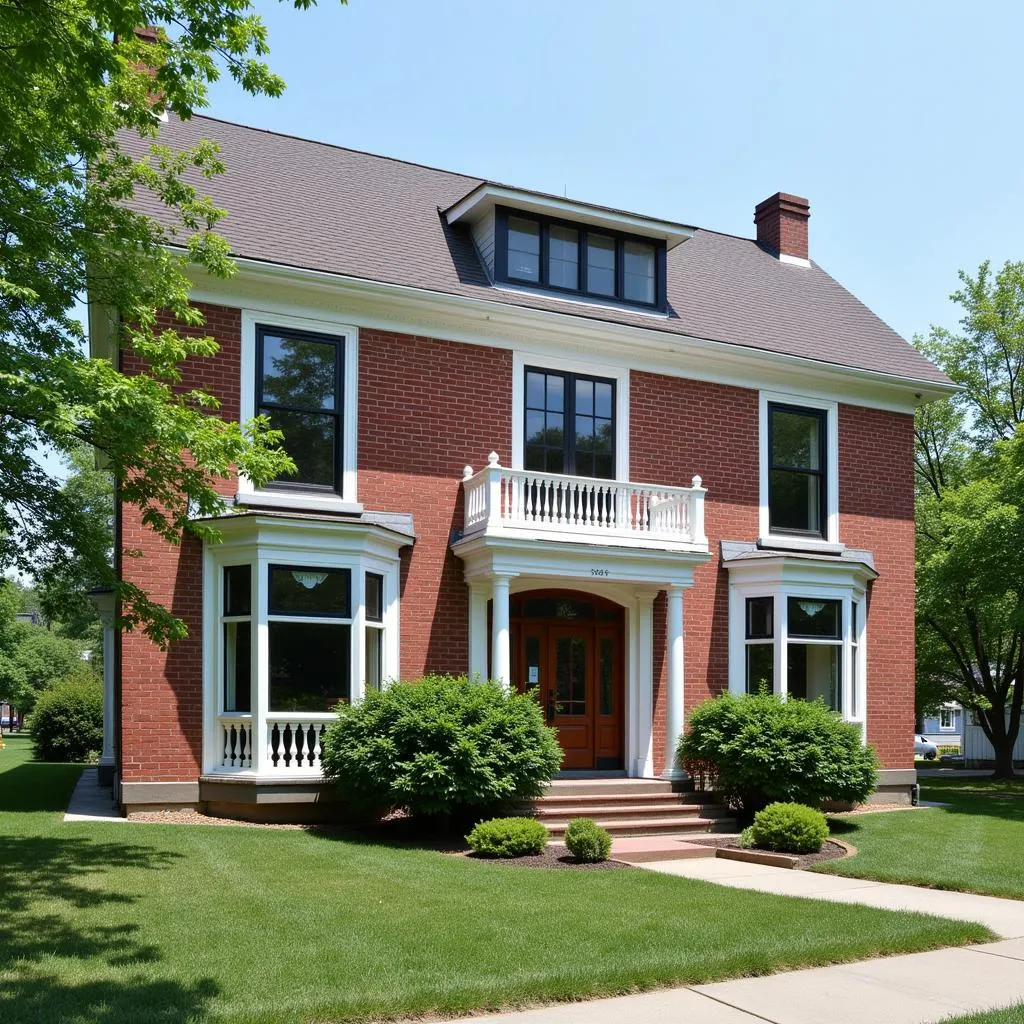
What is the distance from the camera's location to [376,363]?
15.8 metres

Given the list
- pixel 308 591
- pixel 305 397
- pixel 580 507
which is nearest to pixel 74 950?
pixel 308 591

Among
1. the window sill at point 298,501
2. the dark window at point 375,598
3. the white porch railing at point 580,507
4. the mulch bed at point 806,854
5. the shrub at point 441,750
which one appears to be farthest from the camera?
the white porch railing at point 580,507

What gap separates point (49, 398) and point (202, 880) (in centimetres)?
436

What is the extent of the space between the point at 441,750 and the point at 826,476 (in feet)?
30.9

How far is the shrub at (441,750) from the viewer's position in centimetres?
1264

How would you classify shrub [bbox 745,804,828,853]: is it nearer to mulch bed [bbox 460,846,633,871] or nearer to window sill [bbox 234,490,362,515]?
mulch bed [bbox 460,846,633,871]

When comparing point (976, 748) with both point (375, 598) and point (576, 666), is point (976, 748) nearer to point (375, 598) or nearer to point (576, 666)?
point (576, 666)

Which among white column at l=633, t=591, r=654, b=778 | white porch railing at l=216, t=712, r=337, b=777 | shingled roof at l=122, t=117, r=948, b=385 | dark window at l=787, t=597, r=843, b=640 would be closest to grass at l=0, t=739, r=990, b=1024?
white porch railing at l=216, t=712, r=337, b=777

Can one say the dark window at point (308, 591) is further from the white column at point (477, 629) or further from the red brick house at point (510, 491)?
the white column at point (477, 629)

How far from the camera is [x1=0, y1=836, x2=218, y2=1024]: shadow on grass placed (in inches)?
233

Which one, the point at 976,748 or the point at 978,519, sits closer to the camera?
the point at 978,519

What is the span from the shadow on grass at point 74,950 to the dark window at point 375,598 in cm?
502

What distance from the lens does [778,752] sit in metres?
14.7

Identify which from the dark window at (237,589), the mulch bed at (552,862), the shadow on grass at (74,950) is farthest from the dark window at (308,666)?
the shadow on grass at (74,950)
